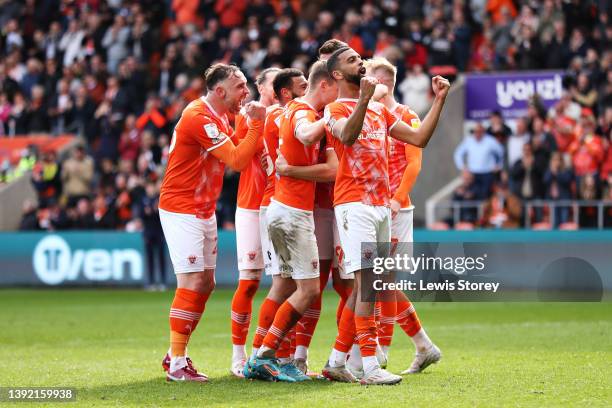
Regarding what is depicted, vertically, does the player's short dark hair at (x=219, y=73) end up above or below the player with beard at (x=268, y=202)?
above

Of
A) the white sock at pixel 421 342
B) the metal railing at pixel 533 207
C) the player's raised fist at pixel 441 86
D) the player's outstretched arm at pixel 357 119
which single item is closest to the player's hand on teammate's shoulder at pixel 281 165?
the player's outstretched arm at pixel 357 119

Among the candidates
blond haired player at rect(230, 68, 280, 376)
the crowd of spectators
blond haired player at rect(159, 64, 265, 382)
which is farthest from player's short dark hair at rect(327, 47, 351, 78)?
the crowd of spectators

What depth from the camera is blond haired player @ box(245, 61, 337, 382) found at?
32.2 ft

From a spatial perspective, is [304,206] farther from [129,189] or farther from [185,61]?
[185,61]

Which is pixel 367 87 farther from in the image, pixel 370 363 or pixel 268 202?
pixel 370 363

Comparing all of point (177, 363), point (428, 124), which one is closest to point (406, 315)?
point (177, 363)

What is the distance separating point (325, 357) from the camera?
11.9 meters

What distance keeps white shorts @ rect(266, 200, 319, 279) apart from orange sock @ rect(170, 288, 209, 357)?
0.99m

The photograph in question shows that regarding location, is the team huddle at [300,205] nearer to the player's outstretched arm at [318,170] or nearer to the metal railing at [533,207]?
the player's outstretched arm at [318,170]

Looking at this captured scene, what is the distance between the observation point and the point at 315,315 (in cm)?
1054

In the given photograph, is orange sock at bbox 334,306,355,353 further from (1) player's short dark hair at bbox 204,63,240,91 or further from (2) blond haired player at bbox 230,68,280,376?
(1) player's short dark hair at bbox 204,63,240,91

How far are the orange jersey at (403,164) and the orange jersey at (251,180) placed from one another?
3.93ft

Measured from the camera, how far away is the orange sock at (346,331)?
9.86m

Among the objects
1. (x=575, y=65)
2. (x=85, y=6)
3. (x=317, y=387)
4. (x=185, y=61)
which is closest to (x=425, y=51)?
(x=575, y=65)
